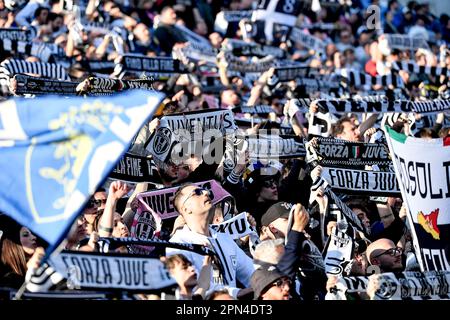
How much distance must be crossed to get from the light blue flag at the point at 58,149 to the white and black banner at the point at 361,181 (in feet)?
14.4

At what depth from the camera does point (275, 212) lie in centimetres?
1090

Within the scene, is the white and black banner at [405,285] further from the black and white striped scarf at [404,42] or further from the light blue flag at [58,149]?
the black and white striped scarf at [404,42]

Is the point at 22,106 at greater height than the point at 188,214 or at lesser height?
greater

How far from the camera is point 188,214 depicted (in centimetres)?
992

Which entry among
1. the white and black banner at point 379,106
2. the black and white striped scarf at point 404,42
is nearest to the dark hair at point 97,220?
the white and black banner at point 379,106

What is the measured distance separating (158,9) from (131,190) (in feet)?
35.9

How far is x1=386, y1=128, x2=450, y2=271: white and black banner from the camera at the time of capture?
9.24m

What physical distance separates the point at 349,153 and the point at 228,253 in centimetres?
275

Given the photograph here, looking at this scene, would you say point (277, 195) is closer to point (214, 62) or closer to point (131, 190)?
point (131, 190)

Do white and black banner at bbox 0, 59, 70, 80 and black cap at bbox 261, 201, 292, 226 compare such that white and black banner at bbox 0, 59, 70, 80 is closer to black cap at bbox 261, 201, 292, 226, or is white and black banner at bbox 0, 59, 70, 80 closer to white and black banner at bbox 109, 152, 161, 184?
white and black banner at bbox 109, 152, 161, 184

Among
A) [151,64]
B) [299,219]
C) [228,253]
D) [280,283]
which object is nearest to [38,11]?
[151,64]

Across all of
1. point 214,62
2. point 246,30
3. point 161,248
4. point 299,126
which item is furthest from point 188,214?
point 246,30

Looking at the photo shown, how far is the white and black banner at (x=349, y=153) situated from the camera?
12.0m

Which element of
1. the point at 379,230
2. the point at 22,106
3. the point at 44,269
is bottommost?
the point at 379,230
